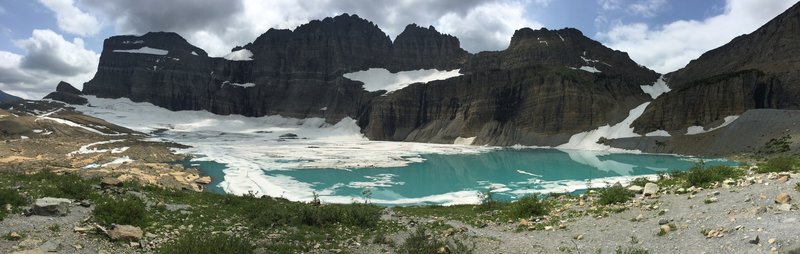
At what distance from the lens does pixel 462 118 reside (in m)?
171

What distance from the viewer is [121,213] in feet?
46.2

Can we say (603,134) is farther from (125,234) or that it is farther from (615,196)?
(125,234)

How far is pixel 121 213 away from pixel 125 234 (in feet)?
6.84

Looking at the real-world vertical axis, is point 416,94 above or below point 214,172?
above

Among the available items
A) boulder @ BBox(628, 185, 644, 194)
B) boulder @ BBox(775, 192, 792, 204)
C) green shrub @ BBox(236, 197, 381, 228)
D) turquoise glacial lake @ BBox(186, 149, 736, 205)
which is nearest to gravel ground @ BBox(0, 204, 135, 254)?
green shrub @ BBox(236, 197, 381, 228)

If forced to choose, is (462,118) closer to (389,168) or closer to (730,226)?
(389,168)

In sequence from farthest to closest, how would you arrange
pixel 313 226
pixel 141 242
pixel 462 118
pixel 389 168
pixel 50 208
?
1. pixel 462 118
2. pixel 389 168
3. pixel 313 226
4. pixel 50 208
5. pixel 141 242

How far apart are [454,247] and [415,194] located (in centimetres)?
3242

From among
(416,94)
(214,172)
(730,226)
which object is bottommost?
(214,172)

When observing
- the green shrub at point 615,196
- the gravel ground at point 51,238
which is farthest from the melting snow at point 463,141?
the gravel ground at point 51,238

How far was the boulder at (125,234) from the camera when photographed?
1222cm

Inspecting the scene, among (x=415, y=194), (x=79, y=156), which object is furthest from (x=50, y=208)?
(x=79, y=156)

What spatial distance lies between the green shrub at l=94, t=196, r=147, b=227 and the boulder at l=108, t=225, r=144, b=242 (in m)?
1.11

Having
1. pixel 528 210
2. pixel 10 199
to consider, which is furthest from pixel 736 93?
pixel 10 199
